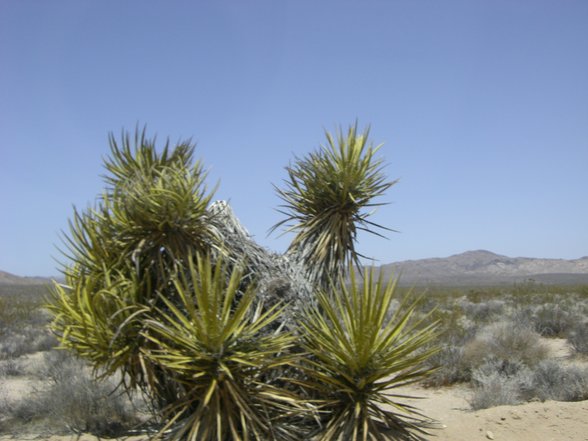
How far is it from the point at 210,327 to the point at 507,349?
32.5 feet

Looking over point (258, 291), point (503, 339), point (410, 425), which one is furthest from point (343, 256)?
point (503, 339)

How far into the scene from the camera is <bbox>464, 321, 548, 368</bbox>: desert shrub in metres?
11.5

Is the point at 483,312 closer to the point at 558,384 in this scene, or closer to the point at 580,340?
the point at 580,340

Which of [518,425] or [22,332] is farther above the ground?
[22,332]

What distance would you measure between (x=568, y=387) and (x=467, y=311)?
41.5 feet

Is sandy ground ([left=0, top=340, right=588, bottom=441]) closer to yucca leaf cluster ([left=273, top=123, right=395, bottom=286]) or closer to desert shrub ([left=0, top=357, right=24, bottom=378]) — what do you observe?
yucca leaf cluster ([left=273, top=123, right=395, bottom=286])

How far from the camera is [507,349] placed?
11.9 metres

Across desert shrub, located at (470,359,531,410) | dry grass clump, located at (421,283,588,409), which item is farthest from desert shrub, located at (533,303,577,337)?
desert shrub, located at (470,359,531,410)

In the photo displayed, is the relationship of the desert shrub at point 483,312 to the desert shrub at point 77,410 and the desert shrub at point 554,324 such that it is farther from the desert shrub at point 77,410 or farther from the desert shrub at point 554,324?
the desert shrub at point 77,410

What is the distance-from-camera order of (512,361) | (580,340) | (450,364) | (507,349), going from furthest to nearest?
1. (580,340)
2. (507,349)
3. (450,364)
4. (512,361)

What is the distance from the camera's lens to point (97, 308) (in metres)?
4.59

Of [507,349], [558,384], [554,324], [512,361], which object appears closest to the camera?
[558,384]

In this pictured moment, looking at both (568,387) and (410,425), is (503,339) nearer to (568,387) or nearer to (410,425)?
(568,387)

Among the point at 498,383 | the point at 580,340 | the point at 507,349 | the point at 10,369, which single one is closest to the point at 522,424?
the point at 498,383
